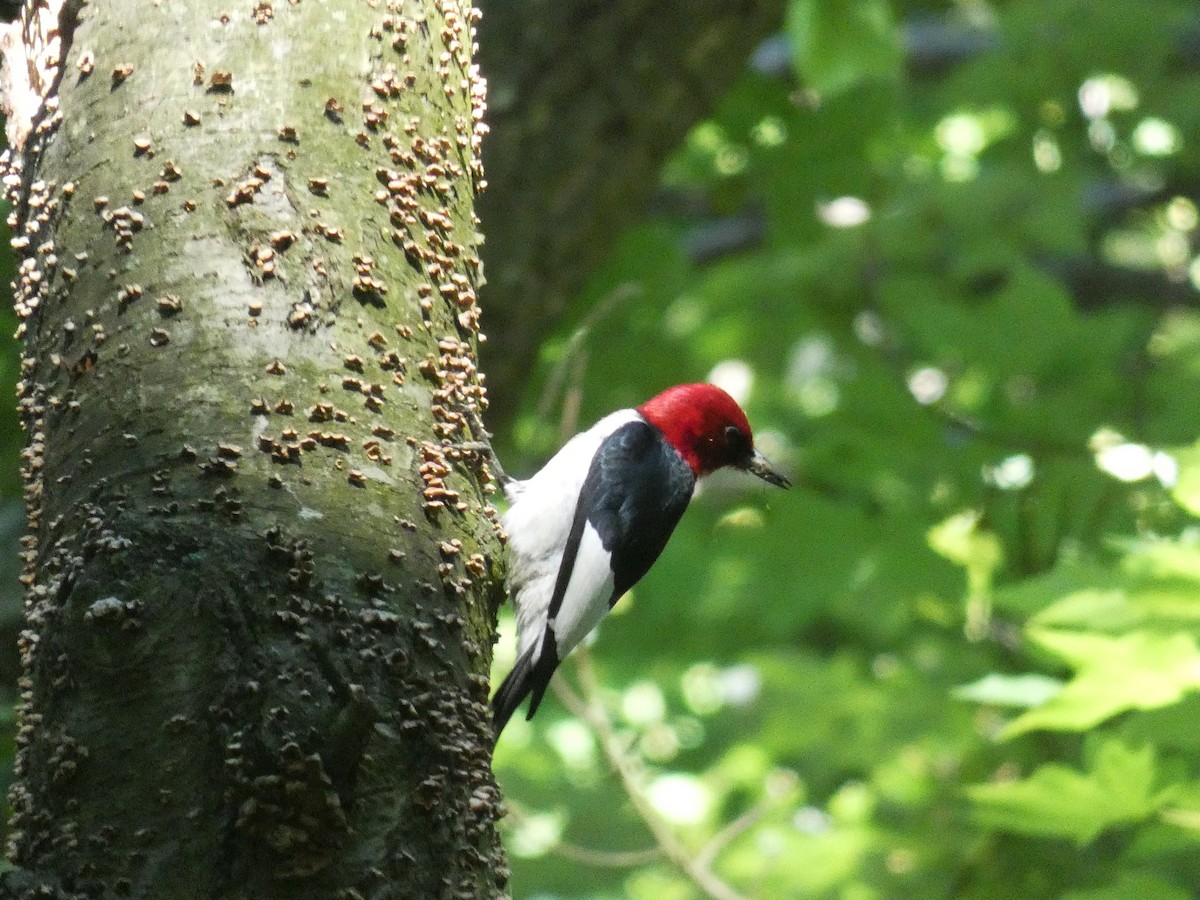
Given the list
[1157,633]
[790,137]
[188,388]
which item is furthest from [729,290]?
[188,388]

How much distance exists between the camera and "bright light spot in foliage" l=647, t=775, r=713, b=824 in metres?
6.02

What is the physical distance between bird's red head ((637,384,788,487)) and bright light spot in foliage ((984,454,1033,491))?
0.96 metres

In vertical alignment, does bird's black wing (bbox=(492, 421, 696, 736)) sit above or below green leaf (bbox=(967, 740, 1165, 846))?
above

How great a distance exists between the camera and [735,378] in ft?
23.6

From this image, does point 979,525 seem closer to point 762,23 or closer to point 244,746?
point 762,23

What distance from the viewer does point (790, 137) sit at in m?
4.33

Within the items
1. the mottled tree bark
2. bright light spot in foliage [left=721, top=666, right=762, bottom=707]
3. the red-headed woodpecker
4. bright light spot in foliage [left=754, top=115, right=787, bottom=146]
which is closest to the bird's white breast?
the red-headed woodpecker

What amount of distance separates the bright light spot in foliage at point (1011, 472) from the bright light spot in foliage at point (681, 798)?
8.29ft

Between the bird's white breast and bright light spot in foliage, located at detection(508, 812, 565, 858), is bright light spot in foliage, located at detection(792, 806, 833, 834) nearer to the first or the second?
bright light spot in foliage, located at detection(508, 812, 565, 858)

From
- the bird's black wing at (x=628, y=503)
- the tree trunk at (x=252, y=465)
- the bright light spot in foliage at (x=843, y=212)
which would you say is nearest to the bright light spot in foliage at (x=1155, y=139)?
the bright light spot in foliage at (x=843, y=212)

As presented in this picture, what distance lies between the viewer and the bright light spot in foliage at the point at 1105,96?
546 centimetres

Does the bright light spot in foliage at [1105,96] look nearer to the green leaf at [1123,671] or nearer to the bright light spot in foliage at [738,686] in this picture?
the bright light spot in foliage at [738,686]

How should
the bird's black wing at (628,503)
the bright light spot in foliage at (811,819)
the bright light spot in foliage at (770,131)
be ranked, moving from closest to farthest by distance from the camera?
the bird's black wing at (628,503) < the bright light spot in foliage at (770,131) < the bright light spot in foliage at (811,819)

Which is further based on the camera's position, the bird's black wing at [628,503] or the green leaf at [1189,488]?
the bird's black wing at [628,503]
